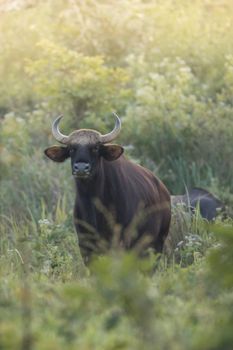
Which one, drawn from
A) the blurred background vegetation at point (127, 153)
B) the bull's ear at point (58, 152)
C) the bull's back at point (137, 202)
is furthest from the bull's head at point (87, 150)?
the blurred background vegetation at point (127, 153)

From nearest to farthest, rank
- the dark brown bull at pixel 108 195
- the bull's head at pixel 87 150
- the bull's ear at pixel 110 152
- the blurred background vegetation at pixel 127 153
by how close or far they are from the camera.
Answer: the blurred background vegetation at pixel 127 153 < the dark brown bull at pixel 108 195 < the bull's head at pixel 87 150 < the bull's ear at pixel 110 152

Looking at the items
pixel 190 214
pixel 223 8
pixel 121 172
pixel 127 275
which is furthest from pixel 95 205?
pixel 223 8

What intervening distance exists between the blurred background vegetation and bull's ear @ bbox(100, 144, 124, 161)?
95cm

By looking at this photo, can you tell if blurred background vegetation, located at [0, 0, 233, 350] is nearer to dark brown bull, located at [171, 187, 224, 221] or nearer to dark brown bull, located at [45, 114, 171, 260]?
dark brown bull, located at [45, 114, 171, 260]

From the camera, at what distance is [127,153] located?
55.7ft

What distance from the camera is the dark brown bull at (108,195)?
11.1 meters

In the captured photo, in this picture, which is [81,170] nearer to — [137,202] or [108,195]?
[108,195]

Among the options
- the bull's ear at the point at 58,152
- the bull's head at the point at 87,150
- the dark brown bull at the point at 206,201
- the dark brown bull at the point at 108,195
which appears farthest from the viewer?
the dark brown bull at the point at 206,201

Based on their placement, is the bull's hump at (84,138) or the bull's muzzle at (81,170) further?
the bull's hump at (84,138)

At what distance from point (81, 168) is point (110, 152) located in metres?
0.51

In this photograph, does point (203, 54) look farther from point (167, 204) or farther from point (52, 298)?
point (52, 298)

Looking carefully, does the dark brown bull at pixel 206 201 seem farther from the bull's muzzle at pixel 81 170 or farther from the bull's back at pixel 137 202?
the bull's muzzle at pixel 81 170

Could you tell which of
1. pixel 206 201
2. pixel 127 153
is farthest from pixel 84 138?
pixel 127 153

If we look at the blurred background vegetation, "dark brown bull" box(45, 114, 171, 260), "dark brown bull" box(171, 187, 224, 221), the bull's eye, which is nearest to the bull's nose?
"dark brown bull" box(45, 114, 171, 260)
